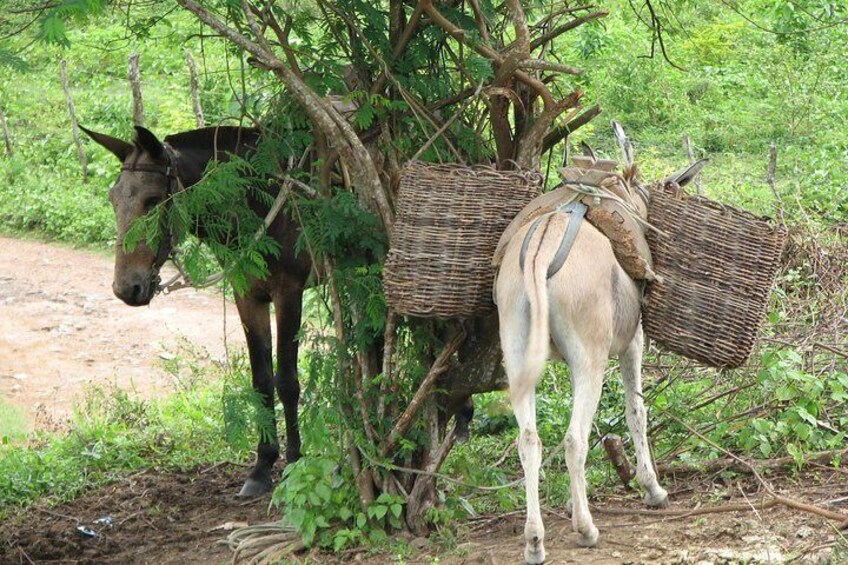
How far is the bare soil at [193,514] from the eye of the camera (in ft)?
16.3

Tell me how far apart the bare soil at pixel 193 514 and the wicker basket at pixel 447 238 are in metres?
1.14

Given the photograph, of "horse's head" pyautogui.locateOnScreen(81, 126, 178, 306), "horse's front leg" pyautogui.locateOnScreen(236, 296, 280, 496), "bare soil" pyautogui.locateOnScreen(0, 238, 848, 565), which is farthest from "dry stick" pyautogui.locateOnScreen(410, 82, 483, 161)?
"horse's front leg" pyautogui.locateOnScreen(236, 296, 280, 496)

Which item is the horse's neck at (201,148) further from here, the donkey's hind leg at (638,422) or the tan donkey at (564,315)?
the donkey's hind leg at (638,422)

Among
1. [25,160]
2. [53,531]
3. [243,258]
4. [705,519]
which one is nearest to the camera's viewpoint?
[705,519]

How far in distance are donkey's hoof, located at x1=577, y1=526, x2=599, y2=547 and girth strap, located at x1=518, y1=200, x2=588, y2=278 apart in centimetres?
111

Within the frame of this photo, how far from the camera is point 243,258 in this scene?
18.5 feet

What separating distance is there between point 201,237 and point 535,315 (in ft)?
6.77

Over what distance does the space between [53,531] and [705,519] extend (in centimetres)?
372

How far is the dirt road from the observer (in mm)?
10453

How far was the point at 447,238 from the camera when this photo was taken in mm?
5055

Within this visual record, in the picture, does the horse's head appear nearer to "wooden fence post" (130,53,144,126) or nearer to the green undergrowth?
the green undergrowth

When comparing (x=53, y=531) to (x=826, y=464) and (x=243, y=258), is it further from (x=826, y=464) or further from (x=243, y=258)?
(x=826, y=464)

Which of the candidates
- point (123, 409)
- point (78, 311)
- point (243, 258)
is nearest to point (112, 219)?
point (78, 311)

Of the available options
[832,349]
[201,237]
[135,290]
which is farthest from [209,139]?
[832,349]
